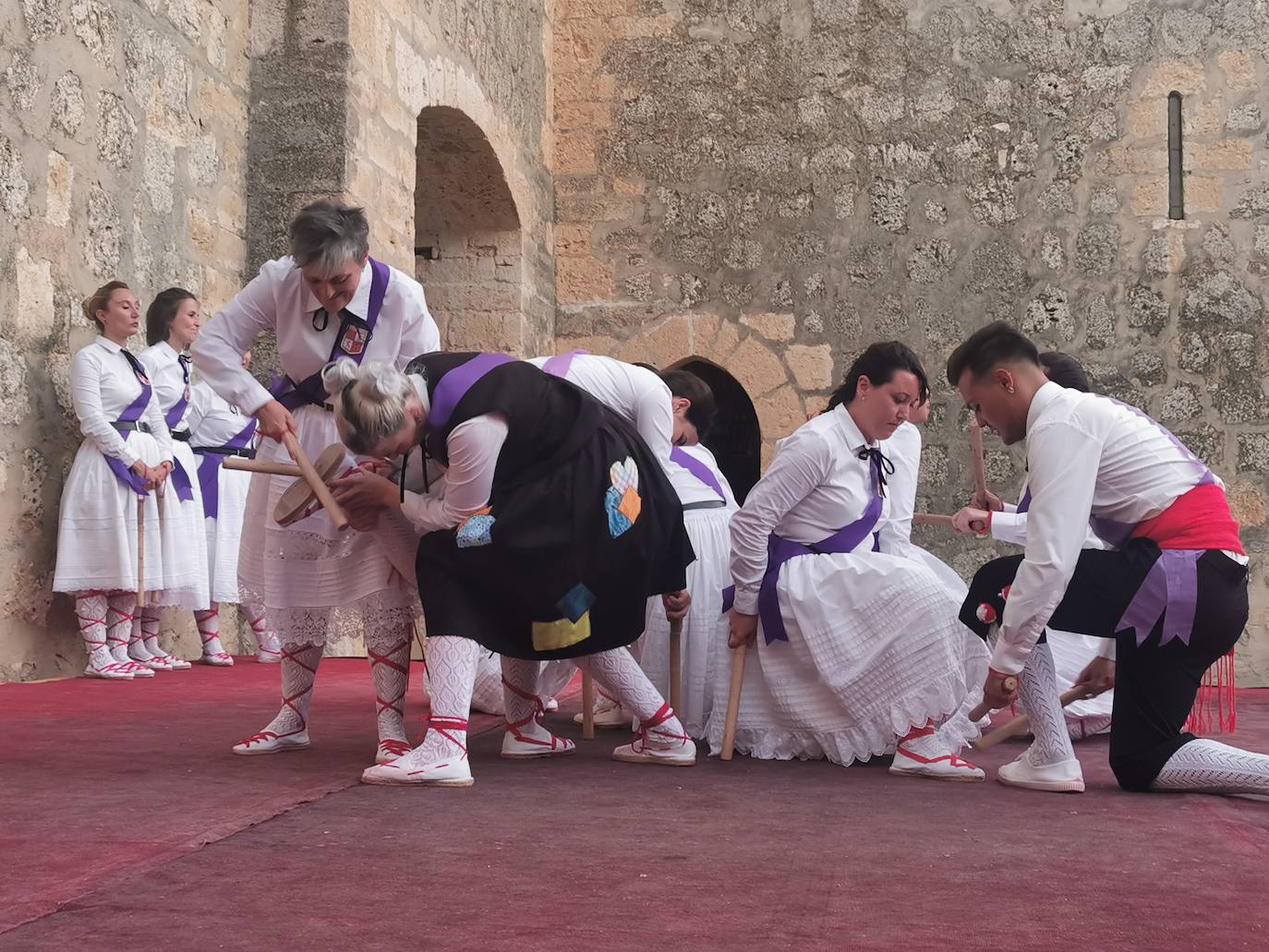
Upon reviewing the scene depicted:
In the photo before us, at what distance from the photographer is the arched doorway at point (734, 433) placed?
9.30 meters

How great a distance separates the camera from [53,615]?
5332 mm

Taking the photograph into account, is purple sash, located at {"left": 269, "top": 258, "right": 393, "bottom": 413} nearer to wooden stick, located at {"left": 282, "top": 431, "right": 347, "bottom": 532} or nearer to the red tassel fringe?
wooden stick, located at {"left": 282, "top": 431, "right": 347, "bottom": 532}

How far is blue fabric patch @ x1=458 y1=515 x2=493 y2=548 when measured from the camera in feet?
9.95

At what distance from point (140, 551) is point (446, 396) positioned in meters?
2.84

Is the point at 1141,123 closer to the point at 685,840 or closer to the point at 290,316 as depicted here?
the point at 290,316

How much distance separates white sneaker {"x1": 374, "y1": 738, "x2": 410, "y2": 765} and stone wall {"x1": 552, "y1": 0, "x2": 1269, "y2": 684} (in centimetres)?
562

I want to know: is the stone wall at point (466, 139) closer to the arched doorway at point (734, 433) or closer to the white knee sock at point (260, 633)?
the arched doorway at point (734, 433)

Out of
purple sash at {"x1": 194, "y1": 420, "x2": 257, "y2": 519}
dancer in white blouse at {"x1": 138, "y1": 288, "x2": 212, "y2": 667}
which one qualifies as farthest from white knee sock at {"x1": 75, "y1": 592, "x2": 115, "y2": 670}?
purple sash at {"x1": 194, "y1": 420, "x2": 257, "y2": 519}

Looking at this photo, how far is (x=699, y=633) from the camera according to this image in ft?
13.4

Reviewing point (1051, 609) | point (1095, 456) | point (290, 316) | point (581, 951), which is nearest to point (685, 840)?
point (581, 951)

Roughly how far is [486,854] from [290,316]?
1573 mm

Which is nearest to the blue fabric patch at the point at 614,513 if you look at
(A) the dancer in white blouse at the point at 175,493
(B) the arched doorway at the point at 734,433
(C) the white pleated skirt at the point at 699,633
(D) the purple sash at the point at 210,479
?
(C) the white pleated skirt at the point at 699,633

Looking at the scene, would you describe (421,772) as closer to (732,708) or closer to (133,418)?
(732,708)

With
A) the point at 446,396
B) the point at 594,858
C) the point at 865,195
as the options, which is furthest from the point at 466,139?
the point at 594,858
